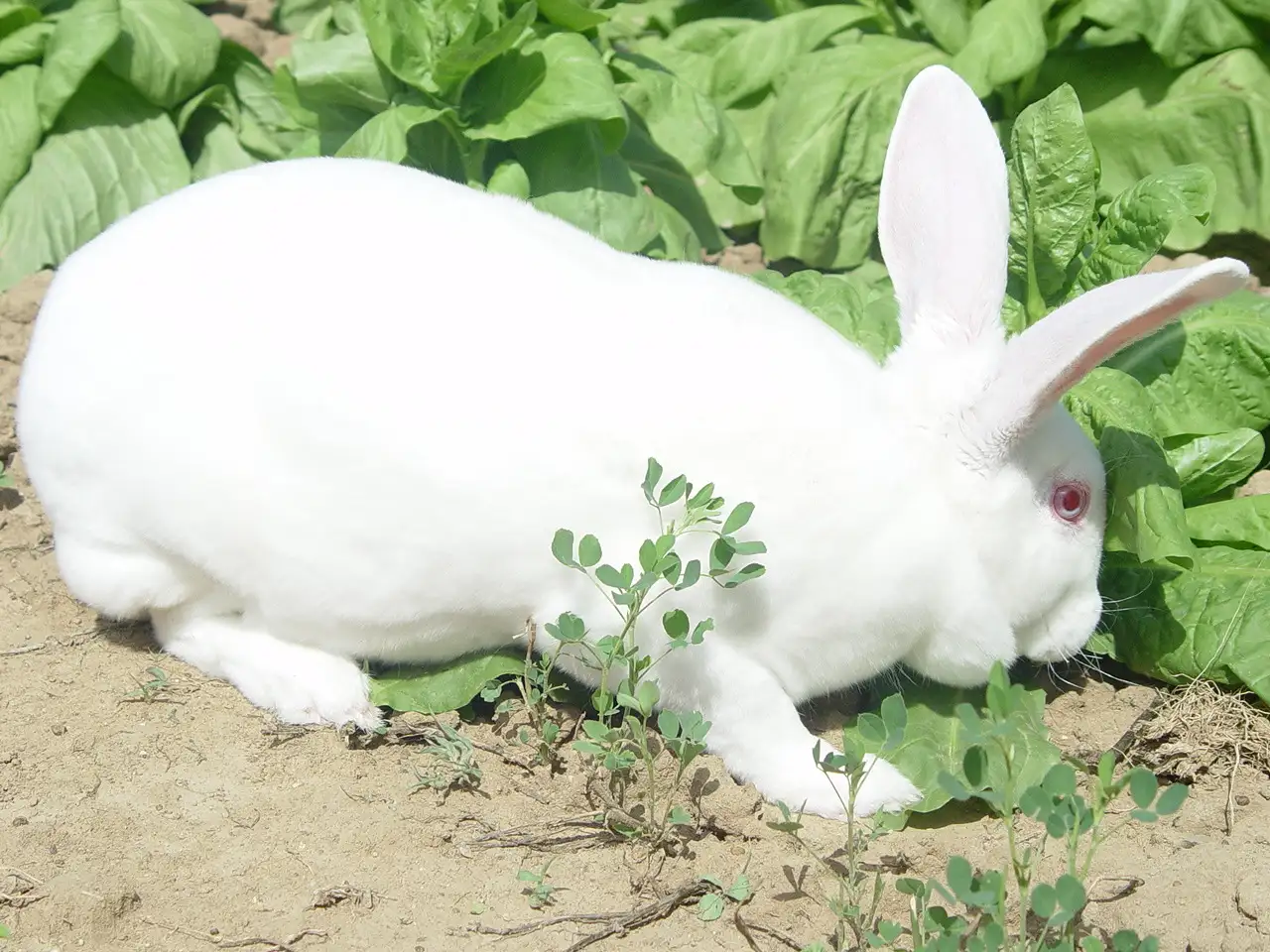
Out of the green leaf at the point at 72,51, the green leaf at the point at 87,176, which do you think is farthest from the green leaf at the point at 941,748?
the green leaf at the point at 72,51

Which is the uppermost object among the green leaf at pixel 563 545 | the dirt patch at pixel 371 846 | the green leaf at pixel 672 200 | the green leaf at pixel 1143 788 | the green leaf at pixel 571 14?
the green leaf at pixel 571 14

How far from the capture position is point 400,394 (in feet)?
9.89

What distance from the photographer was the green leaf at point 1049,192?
3744mm

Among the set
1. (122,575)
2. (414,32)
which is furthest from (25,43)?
(122,575)

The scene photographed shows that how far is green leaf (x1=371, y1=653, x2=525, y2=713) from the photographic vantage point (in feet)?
11.0

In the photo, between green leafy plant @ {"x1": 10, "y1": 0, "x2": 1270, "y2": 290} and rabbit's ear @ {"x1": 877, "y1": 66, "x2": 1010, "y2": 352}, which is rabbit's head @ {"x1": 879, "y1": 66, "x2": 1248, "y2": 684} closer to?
rabbit's ear @ {"x1": 877, "y1": 66, "x2": 1010, "y2": 352}

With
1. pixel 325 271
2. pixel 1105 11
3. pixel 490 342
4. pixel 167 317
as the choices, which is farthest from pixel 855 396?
pixel 1105 11

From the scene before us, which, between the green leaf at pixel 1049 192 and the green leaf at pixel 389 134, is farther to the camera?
the green leaf at pixel 389 134

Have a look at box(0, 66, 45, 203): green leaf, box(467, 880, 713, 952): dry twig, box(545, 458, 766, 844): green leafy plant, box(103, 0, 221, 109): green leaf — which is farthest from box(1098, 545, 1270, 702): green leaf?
box(0, 66, 45, 203): green leaf

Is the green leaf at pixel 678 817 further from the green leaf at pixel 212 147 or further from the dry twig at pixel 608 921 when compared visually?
the green leaf at pixel 212 147

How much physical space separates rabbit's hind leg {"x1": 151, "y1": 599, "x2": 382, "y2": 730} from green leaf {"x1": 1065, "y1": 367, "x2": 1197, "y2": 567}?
1.65m

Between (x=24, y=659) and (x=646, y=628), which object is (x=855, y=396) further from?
(x=24, y=659)

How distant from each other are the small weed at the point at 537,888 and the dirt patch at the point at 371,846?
1 cm

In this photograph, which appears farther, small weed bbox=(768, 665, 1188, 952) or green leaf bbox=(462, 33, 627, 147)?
green leaf bbox=(462, 33, 627, 147)
